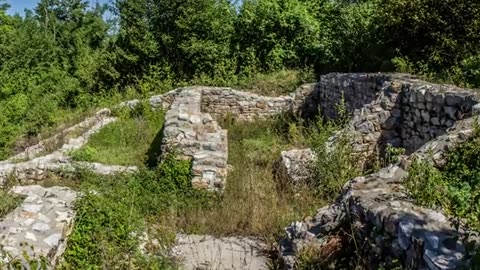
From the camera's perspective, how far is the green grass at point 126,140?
9461mm

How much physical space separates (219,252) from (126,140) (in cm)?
635

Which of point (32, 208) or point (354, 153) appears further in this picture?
point (354, 153)

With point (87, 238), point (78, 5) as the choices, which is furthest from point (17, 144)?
point (78, 5)

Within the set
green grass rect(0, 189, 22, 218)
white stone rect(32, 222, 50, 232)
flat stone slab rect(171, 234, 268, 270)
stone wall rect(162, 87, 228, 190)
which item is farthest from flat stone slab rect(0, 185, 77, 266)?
stone wall rect(162, 87, 228, 190)

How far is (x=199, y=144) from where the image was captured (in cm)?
→ 810

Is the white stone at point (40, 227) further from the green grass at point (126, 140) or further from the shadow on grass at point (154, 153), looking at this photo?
the green grass at point (126, 140)

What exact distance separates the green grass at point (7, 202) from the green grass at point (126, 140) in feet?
10.2

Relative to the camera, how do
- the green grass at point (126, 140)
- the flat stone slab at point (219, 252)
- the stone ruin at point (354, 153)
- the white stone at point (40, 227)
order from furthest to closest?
the green grass at point (126, 140) < the flat stone slab at point (219, 252) < the white stone at point (40, 227) < the stone ruin at point (354, 153)

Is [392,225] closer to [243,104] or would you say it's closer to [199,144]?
[199,144]

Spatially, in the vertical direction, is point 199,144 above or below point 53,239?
above

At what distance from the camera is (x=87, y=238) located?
17.9 feet

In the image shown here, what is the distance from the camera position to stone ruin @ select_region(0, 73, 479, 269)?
3.77 m

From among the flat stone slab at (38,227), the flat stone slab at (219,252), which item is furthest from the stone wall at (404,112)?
the flat stone slab at (38,227)

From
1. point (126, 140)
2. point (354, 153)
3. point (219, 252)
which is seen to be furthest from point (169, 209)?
point (126, 140)
